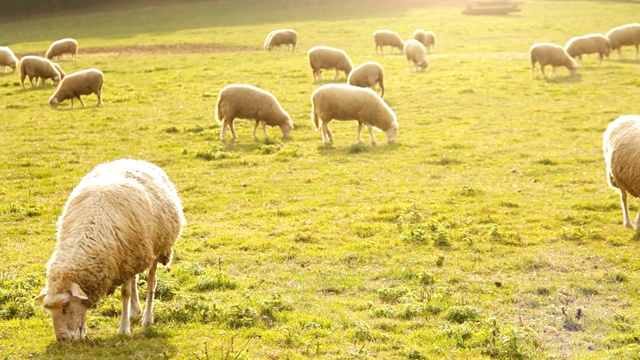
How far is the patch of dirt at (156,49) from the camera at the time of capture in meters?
43.5

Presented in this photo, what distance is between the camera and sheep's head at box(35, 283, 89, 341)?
25.2 ft

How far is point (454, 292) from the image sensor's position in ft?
34.4

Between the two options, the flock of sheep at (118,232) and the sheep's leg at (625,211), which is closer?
the flock of sheep at (118,232)

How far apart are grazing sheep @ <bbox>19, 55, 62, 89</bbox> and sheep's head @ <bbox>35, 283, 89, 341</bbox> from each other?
83.0ft

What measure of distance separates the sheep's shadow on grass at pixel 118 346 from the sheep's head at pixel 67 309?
4.6 inches

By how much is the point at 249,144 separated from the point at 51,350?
524 inches

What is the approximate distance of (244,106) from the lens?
20.6m

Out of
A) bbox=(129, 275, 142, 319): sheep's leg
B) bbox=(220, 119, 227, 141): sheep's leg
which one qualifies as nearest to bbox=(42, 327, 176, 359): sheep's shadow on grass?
bbox=(129, 275, 142, 319): sheep's leg

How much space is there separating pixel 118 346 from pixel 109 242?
1158mm

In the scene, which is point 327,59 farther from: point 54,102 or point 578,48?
point 578,48

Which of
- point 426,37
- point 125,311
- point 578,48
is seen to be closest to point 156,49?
point 426,37

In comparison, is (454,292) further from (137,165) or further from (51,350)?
(51,350)

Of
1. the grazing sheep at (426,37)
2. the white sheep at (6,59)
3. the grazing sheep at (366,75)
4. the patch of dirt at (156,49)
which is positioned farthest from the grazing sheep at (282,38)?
the grazing sheep at (366,75)

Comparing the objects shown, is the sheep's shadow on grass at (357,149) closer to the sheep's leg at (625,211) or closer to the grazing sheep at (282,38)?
the sheep's leg at (625,211)
